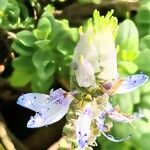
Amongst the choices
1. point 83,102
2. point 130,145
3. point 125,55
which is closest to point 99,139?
point 130,145

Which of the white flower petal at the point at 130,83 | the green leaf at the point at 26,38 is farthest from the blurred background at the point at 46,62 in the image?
the white flower petal at the point at 130,83

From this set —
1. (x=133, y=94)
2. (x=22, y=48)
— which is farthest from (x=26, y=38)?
(x=133, y=94)

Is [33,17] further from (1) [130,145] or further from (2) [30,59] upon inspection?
(1) [130,145]

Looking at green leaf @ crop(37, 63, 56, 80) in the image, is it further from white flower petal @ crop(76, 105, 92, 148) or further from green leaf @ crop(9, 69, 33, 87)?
white flower petal @ crop(76, 105, 92, 148)

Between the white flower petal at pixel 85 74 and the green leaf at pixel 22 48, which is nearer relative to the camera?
the white flower petal at pixel 85 74

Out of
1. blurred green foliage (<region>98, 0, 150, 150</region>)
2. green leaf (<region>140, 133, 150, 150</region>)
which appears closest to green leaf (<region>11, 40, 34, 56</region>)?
blurred green foliage (<region>98, 0, 150, 150</region>)

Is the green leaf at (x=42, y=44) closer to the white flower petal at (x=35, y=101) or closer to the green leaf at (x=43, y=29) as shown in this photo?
the green leaf at (x=43, y=29)
